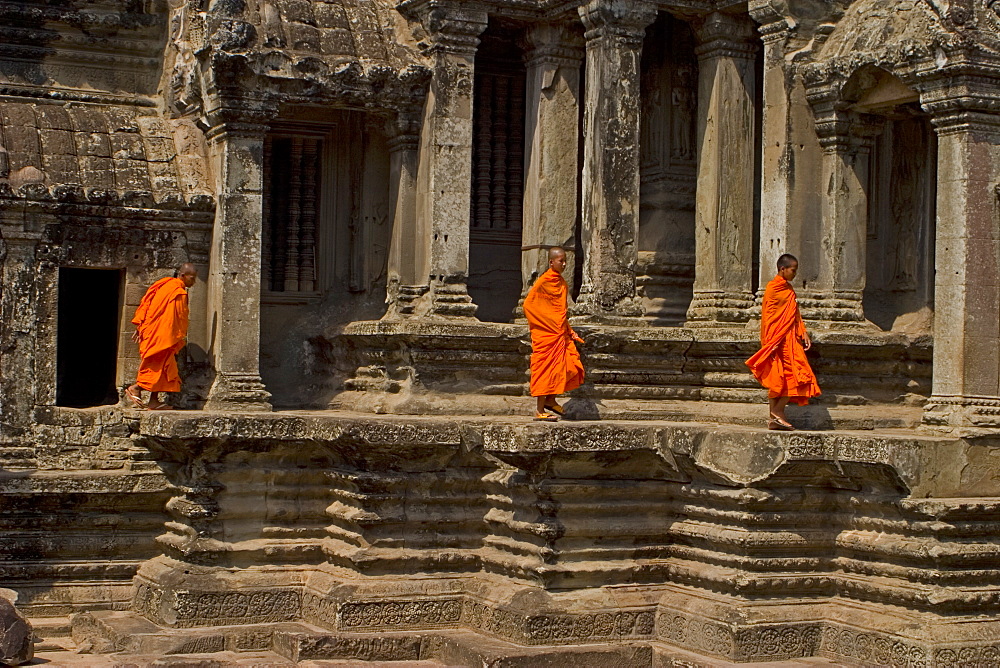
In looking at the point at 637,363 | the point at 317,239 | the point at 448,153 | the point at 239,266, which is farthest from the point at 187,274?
the point at 637,363

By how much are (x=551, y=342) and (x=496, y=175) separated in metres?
3.51

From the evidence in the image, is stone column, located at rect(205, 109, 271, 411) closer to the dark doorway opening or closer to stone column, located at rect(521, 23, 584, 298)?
stone column, located at rect(521, 23, 584, 298)

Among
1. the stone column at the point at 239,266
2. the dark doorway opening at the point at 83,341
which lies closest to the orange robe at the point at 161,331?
the stone column at the point at 239,266

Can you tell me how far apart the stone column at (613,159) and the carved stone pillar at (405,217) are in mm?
1483

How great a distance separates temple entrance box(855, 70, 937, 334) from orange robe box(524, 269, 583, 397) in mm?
3258

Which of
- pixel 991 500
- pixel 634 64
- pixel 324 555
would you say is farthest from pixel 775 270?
pixel 324 555

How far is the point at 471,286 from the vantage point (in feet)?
53.2

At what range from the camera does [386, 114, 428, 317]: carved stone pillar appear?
48.8 ft

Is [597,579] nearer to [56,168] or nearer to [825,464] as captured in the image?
[825,464]

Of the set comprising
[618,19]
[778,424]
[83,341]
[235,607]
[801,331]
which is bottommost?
[235,607]

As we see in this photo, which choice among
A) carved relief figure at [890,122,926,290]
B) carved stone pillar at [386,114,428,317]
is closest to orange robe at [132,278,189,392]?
carved stone pillar at [386,114,428,317]

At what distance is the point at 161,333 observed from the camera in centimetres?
1398

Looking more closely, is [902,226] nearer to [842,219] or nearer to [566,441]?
[842,219]

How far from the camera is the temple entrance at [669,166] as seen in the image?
52.9 ft
